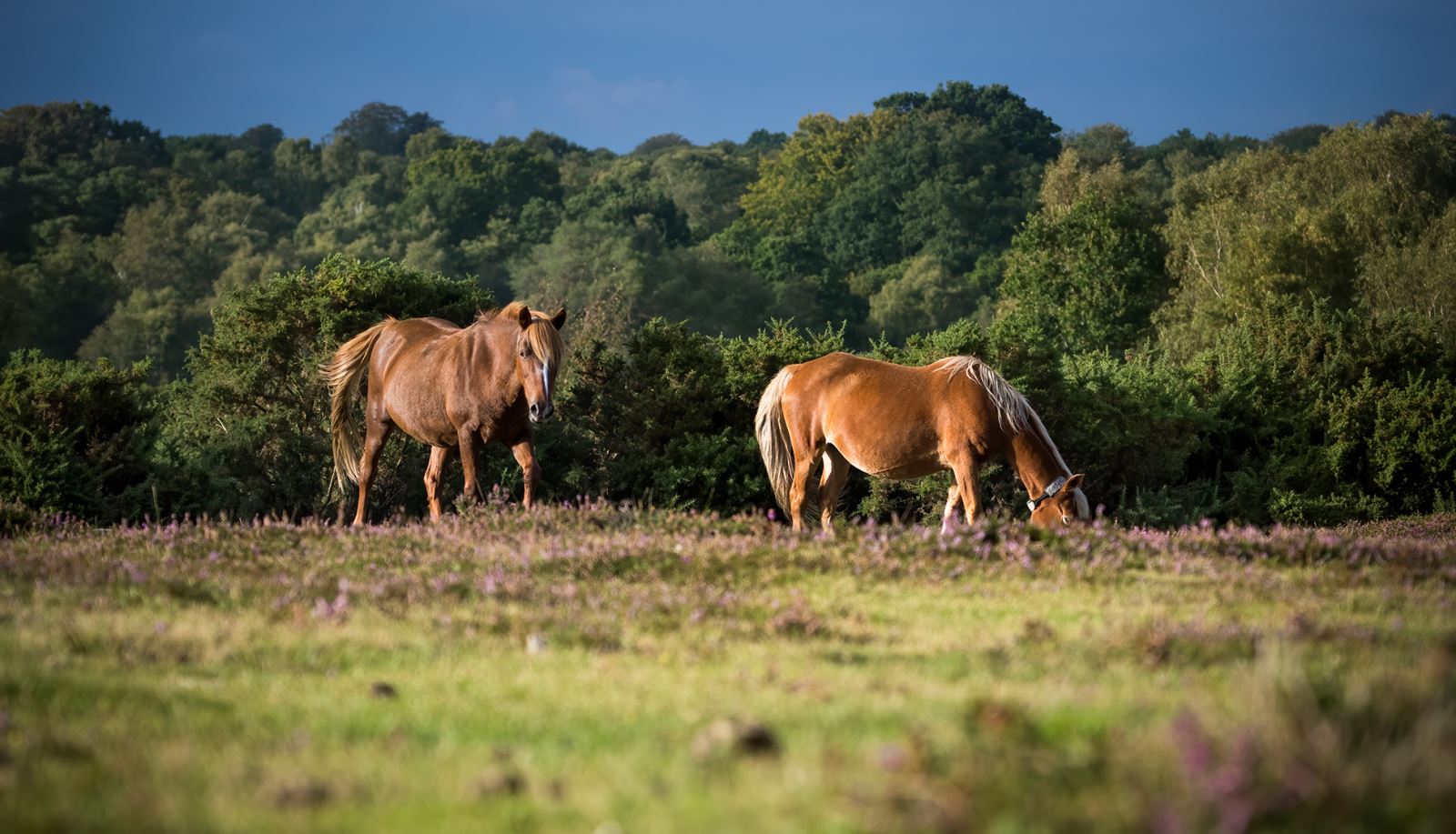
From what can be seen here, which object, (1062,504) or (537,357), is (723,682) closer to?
(537,357)

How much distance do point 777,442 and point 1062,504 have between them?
12.2ft

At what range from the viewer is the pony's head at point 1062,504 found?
1355cm

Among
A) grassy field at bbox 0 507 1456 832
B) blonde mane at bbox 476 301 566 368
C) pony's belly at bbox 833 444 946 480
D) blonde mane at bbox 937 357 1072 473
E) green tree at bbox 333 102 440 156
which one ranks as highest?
green tree at bbox 333 102 440 156

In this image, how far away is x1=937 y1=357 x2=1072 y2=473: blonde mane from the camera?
14.0 metres

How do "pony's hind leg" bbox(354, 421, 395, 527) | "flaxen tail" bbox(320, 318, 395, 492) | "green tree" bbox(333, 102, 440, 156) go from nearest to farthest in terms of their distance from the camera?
"pony's hind leg" bbox(354, 421, 395, 527)
"flaxen tail" bbox(320, 318, 395, 492)
"green tree" bbox(333, 102, 440, 156)

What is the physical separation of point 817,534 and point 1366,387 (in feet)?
51.9

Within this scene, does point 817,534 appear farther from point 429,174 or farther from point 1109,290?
point 429,174

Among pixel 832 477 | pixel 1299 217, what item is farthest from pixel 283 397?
pixel 1299 217

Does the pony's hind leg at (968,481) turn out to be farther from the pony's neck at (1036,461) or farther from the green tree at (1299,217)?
the green tree at (1299,217)

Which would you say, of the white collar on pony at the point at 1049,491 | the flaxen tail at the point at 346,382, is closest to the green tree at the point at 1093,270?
the flaxen tail at the point at 346,382

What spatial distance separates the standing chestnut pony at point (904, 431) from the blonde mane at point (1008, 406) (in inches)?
0.4

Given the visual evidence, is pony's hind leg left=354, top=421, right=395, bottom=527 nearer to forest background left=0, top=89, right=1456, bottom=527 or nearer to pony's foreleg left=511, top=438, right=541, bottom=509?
pony's foreleg left=511, top=438, right=541, bottom=509

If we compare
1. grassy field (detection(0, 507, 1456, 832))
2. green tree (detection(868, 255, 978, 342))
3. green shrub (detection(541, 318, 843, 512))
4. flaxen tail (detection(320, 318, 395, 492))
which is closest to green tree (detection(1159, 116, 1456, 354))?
green tree (detection(868, 255, 978, 342))

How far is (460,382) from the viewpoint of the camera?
14438mm
